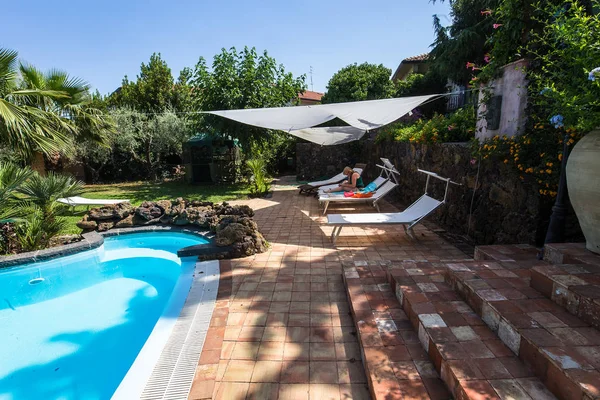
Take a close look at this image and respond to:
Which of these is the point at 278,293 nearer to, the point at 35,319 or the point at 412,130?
the point at 35,319

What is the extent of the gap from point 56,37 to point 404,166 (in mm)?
10684

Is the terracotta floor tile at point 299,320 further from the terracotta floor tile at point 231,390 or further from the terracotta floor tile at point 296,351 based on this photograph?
the terracotta floor tile at point 231,390

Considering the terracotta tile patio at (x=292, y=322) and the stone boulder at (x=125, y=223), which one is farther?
the stone boulder at (x=125, y=223)

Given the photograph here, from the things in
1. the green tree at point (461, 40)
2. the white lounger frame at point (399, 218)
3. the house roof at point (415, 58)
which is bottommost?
the white lounger frame at point (399, 218)

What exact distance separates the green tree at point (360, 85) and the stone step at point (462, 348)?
1768cm

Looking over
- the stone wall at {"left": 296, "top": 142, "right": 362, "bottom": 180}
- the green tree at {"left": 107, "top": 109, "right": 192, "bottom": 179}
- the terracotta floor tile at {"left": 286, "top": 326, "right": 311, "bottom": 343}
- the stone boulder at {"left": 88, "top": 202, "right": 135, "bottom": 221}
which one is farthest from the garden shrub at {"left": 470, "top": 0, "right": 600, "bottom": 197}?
the green tree at {"left": 107, "top": 109, "right": 192, "bottom": 179}

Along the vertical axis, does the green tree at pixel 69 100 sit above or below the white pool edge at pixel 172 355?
above

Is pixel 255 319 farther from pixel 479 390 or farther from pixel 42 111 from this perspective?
pixel 42 111

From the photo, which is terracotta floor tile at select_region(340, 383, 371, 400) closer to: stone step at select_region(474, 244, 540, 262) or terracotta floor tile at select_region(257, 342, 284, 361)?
terracotta floor tile at select_region(257, 342, 284, 361)

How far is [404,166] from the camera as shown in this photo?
27.3 ft

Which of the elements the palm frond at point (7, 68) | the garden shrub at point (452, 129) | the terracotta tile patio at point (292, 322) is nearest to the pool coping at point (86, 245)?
the terracotta tile patio at point (292, 322)

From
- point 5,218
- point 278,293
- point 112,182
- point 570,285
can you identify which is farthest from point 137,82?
point 570,285

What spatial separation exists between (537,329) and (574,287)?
483 mm

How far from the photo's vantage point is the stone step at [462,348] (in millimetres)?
1675
